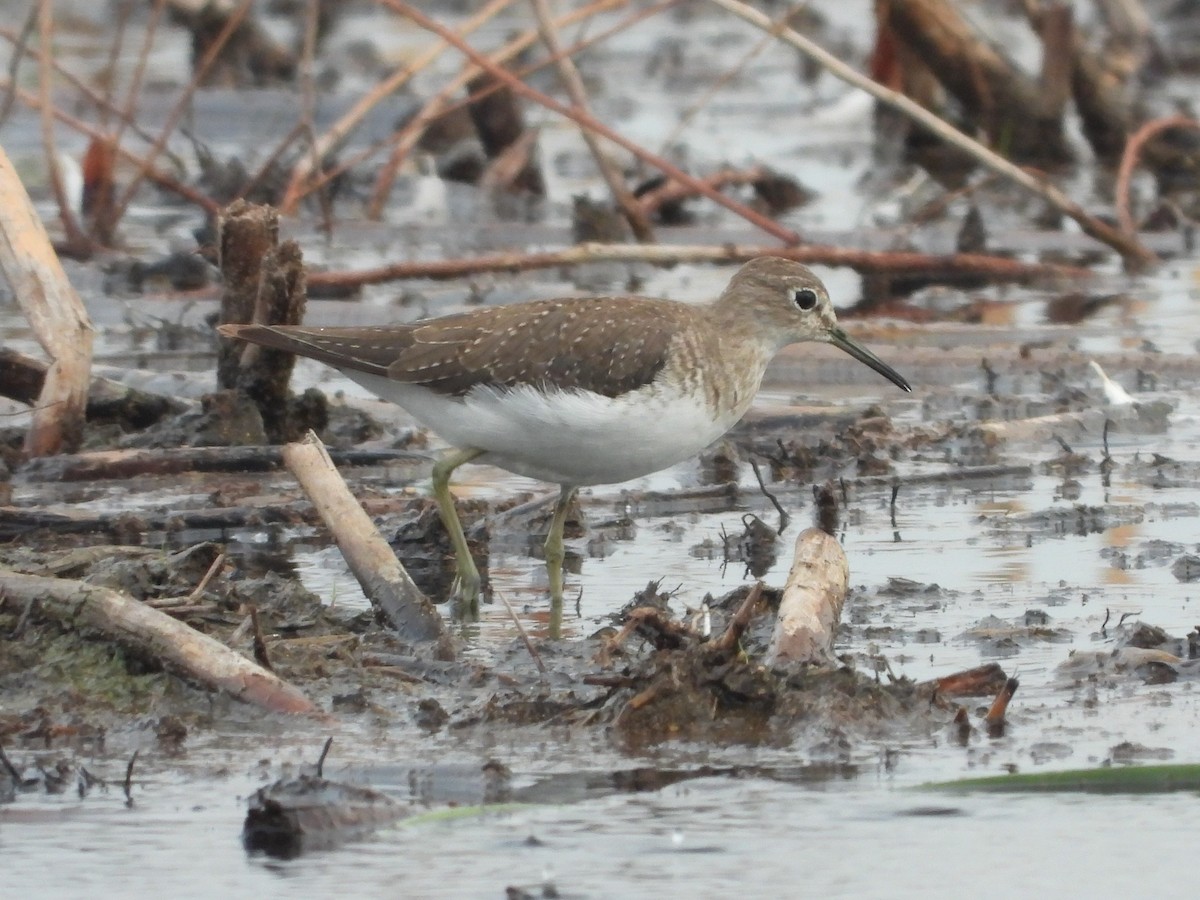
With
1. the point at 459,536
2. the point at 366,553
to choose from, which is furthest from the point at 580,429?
the point at 366,553

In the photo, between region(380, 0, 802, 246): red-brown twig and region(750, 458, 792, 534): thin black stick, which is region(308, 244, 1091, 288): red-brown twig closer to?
region(380, 0, 802, 246): red-brown twig

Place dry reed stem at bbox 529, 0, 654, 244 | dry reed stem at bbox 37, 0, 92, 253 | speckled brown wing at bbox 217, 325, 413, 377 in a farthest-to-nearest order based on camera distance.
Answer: dry reed stem at bbox 529, 0, 654, 244, dry reed stem at bbox 37, 0, 92, 253, speckled brown wing at bbox 217, 325, 413, 377

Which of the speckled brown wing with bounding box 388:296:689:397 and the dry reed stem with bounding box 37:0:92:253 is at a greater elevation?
the dry reed stem with bounding box 37:0:92:253

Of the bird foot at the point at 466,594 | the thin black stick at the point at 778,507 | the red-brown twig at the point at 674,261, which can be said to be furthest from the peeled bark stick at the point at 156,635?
the red-brown twig at the point at 674,261

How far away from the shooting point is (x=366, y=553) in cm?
636

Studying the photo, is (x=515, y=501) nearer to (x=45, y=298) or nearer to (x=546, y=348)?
(x=546, y=348)

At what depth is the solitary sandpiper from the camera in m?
7.00

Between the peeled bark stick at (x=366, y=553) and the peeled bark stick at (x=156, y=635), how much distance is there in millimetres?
756

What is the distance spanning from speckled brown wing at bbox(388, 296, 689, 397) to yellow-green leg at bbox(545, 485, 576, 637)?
0.46 meters

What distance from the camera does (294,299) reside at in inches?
322

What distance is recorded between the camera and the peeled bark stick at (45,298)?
775 centimetres

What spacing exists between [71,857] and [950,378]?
6294 millimetres

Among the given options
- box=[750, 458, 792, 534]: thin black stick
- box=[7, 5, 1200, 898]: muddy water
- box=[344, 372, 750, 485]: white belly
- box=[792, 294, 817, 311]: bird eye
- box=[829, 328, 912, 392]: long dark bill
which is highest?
box=[792, 294, 817, 311]: bird eye

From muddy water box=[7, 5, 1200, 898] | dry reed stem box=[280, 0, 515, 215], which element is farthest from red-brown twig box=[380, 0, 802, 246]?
muddy water box=[7, 5, 1200, 898]
